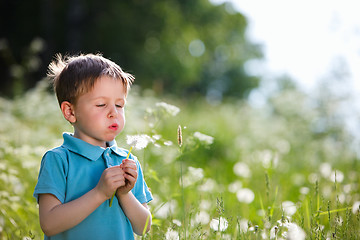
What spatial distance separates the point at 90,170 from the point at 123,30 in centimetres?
1256

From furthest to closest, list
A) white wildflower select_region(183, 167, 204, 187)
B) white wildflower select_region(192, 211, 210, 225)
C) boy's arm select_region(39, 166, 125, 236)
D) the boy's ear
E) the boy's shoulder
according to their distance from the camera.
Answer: white wildflower select_region(183, 167, 204, 187) → white wildflower select_region(192, 211, 210, 225) → the boy's ear → the boy's shoulder → boy's arm select_region(39, 166, 125, 236)

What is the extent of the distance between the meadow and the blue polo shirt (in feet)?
0.76

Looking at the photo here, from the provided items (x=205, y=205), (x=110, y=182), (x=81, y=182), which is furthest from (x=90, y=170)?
(x=205, y=205)

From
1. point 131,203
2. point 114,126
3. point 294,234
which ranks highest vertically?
point 114,126

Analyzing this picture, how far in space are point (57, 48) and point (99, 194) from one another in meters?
14.5

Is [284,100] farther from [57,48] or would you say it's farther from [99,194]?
[57,48]

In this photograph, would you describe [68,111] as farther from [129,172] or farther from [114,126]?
[129,172]

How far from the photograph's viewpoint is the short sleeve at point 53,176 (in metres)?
1.49

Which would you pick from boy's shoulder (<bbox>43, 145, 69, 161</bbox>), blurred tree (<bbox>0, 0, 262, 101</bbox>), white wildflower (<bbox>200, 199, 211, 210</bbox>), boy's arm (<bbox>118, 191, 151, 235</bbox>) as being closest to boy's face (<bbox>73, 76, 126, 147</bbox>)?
boy's shoulder (<bbox>43, 145, 69, 161</bbox>)

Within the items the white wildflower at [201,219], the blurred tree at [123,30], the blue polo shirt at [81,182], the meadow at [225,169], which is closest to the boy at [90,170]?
the blue polo shirt at [81,182]

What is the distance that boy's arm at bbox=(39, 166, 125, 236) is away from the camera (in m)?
→ 1.47

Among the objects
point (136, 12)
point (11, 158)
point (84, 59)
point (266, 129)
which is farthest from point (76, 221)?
point (136, 12)

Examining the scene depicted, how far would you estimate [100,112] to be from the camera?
5.34 feet

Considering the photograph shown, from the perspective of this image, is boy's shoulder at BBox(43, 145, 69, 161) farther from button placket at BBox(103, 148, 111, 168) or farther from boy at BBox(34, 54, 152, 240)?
button placket at BBox(103, 148, 111, 168)
